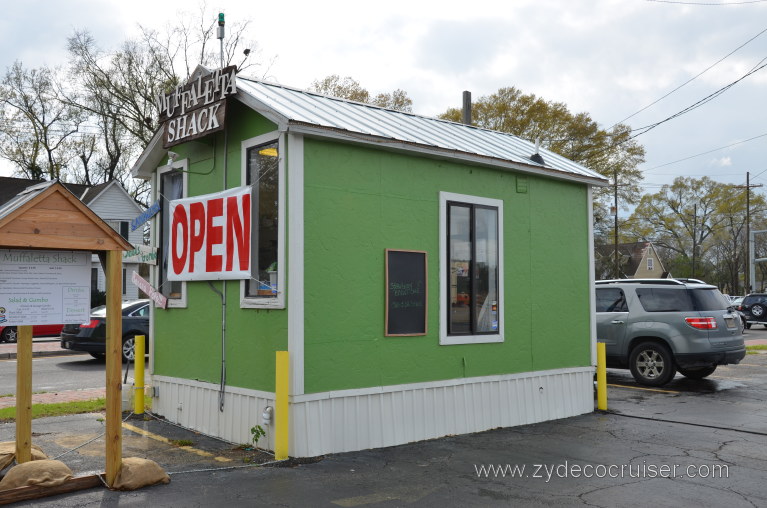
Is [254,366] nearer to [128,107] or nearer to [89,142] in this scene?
[128,107]

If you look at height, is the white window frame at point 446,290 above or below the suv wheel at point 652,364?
above

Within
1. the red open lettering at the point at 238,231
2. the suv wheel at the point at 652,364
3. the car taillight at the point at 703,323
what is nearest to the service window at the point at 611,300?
the suv wheel at the point at 652,364

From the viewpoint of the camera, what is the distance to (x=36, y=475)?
5570 millimetres

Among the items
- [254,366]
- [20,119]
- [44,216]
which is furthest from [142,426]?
[20,119]

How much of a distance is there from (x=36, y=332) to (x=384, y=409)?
19.2 m

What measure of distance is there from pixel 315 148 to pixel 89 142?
135 feet

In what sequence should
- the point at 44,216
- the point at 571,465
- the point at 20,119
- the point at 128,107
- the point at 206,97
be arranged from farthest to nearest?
the point at 20,119
the point at 128,107
the point at 206,97
the point at 571,465
the point at 44,216

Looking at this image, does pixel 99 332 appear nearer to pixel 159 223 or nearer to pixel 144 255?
pixel 159 223

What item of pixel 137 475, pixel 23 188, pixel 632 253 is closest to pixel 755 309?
pixel 137 475

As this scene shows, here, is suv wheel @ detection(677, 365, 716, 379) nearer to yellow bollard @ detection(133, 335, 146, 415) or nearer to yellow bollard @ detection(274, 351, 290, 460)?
yellow bollard @ detection(274, 351, 290, 460)

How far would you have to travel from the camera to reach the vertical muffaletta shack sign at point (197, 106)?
779 cm

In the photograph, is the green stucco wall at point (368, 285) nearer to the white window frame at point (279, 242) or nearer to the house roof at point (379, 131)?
the white window frame at point (279, 242)

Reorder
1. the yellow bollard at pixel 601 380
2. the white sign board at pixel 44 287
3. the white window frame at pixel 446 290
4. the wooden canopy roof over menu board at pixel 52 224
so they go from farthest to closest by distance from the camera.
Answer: the yellow bollard at pixel 601 380
the white window frame at pixel 446 290
the white sign board at pixel 44 287
the wooden canopy roof over menu board at pixel 52 224

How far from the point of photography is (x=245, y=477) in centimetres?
626
